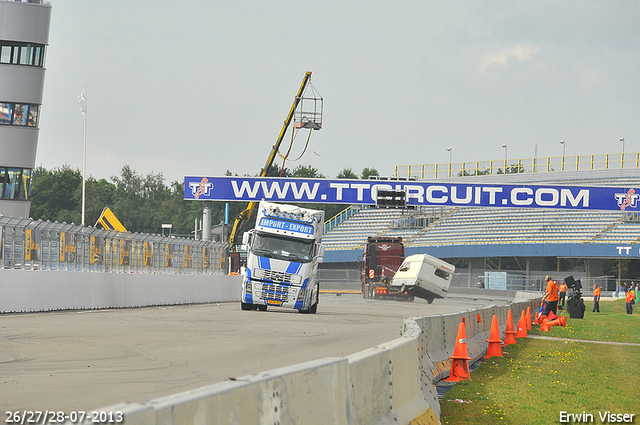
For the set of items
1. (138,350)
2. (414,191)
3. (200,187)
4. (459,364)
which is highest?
(414,191)

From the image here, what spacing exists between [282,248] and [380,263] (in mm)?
25502

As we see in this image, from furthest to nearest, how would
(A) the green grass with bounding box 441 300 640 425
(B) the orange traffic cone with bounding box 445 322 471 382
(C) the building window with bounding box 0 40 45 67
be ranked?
1. (C) the building window with bounding box 0 40 45 67
2. (B) the orange traffic cone with bounding box 445 322 471 382
3. (A) the green grass with bounding box 441 300 640 425

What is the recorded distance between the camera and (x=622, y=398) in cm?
1076

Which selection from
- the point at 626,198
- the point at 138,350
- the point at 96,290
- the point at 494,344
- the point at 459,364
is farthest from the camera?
the point at 626,198

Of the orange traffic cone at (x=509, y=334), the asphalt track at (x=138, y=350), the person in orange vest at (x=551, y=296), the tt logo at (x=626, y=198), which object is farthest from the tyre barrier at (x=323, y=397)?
the tt logo at (x=626, y=198)

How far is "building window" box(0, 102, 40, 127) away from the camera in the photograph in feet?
148

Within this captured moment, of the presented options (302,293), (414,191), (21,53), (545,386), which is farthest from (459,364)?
(21,53)

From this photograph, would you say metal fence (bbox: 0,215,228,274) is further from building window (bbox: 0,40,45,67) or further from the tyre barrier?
building window (bbox: 0,40,45,67)

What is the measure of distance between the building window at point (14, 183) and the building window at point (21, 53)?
585 centimetres

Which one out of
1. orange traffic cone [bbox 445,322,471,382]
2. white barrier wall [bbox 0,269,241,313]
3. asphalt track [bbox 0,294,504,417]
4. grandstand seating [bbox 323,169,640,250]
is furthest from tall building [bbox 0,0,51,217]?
orange traffic cone [bbox 445,322,471,382]

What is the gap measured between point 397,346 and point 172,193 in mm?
143064

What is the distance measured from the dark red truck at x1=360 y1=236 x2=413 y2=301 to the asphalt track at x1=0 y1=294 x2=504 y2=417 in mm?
27871

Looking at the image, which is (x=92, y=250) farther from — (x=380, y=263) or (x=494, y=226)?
(x=494, y=226)

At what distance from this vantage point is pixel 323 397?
5.40m
